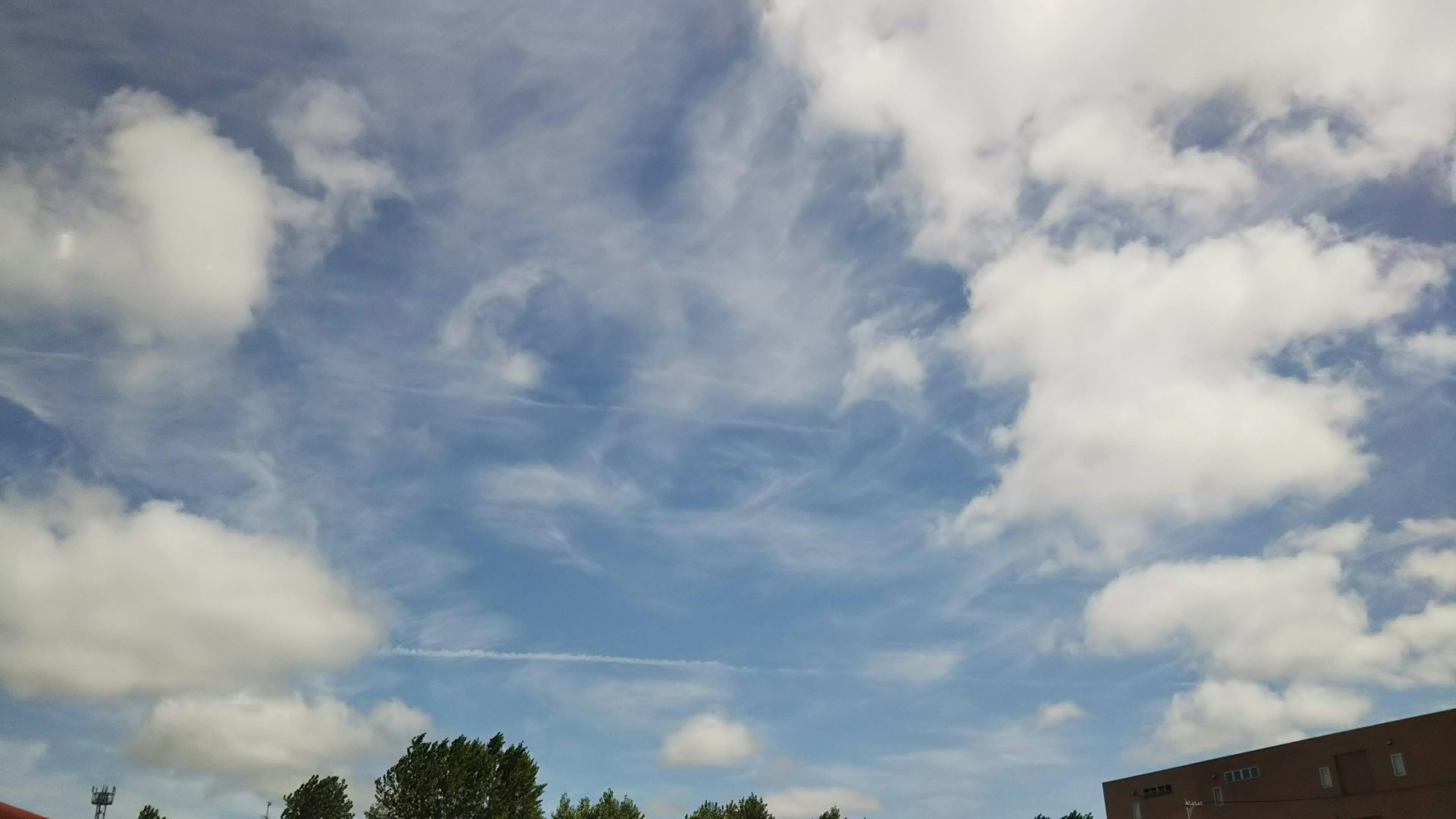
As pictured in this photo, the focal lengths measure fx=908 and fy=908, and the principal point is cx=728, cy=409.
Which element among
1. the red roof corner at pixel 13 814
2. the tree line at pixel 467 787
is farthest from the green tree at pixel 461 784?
the red roof corner at pixel 13 814

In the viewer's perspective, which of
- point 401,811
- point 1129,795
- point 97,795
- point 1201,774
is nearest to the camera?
point 401,811

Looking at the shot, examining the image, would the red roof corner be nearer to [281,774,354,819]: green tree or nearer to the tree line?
the tree line

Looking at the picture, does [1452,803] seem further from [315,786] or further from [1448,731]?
[315,786]

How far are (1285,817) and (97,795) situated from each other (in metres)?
168

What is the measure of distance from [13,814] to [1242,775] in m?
88.2

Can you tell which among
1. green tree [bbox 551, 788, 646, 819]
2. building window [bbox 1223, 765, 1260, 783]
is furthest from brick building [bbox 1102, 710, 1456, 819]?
green tree [bbox 551, 788, 646, 819]

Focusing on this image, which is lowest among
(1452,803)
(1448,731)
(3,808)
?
(3,808)

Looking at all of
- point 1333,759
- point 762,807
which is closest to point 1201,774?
point 1333,759

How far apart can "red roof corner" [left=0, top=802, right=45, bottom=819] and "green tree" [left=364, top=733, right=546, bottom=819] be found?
5662cm

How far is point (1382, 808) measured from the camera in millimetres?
66938

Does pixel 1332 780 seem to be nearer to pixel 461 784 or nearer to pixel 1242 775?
pixel 1242 775

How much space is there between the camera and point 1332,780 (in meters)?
71.6

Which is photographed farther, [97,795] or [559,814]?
[97,795]

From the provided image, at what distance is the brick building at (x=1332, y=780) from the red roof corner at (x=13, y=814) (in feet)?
262
